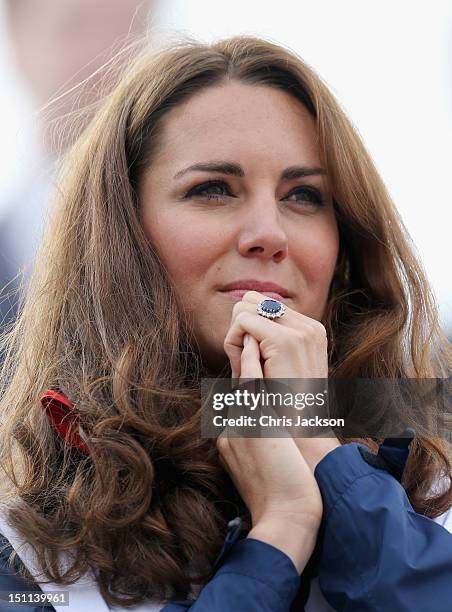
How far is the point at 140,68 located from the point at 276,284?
785 millimetres

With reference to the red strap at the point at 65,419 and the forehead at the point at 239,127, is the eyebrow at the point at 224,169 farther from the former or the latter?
the red strap at the point at 65,419

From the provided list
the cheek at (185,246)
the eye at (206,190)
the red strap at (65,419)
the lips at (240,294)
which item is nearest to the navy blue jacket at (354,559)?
the red strap at (65,419)

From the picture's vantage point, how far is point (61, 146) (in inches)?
118

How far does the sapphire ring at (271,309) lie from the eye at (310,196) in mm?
428

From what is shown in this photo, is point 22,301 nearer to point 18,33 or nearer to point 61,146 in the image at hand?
point 61,146

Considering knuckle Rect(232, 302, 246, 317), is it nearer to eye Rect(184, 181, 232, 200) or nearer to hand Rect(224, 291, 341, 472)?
hand Rect(224, 291, 341, 472)

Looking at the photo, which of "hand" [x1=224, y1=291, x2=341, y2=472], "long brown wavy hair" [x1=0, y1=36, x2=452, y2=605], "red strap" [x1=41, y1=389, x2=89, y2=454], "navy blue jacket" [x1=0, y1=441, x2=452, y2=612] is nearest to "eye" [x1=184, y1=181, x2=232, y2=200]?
"long brown wavy hair" [x1=0, y1=36, x2=452, y2=605]

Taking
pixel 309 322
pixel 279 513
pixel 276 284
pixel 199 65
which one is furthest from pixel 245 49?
pixel 279 513

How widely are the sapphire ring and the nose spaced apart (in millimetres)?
195

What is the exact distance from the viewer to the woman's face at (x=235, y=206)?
2383mm

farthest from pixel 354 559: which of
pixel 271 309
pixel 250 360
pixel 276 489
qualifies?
pixel 271 309

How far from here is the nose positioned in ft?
7.75

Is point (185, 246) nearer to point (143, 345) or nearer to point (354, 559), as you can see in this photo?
point (143, 345)

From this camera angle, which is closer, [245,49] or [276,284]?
[276,284]
